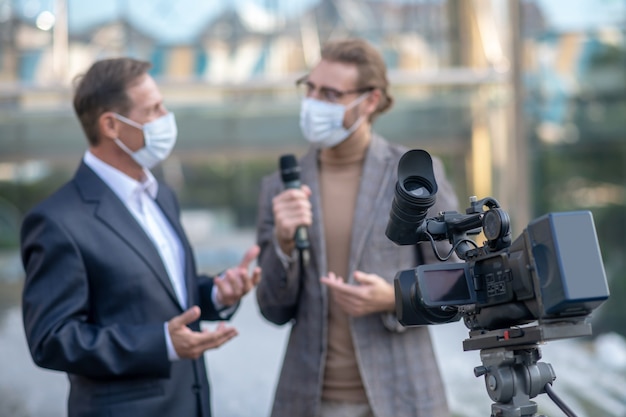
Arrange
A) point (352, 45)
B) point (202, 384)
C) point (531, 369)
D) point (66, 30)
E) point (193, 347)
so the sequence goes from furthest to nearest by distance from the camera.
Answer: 1. point (66, 30)
2. point (352, 45)
3. point (202, 384)
4. point (193, 347)
5. point (531, 369)

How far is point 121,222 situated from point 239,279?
17.8 inches

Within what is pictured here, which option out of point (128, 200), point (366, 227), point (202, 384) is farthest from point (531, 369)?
point (128, 200)

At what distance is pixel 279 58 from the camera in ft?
35.0

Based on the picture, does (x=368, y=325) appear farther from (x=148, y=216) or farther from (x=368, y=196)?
(x=148, y=216)

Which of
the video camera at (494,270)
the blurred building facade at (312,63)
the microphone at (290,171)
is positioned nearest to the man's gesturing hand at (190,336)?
the microphone at (290,171)

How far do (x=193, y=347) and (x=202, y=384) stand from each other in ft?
1.04

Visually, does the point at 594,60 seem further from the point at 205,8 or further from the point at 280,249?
the point at 280,249

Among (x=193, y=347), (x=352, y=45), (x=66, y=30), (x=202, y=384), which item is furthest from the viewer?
(x=66, y=30)

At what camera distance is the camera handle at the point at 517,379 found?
2031mm

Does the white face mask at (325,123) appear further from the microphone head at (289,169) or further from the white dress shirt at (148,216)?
the white dress shirt at (148,216)

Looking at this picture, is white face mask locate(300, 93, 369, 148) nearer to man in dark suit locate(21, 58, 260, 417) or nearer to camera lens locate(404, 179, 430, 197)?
man in dark suit locate(21, 58, 260, 417)

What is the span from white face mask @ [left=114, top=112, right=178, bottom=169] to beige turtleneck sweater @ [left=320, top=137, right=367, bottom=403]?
0.57 metres

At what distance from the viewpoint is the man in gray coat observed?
A: 3010mm

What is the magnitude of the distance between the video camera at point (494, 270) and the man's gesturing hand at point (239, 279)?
39.2 inches
